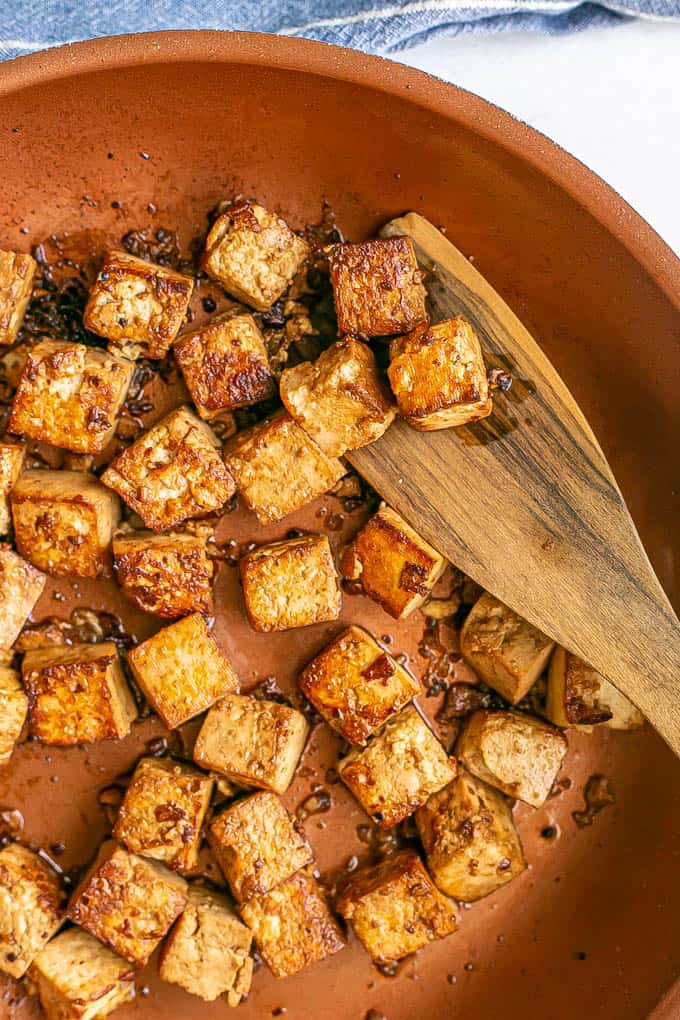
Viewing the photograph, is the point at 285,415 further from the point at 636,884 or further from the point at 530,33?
the point at 636,884

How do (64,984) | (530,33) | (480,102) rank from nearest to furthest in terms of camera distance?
1. (480,102)
2. (64,984)
3. (530,33)

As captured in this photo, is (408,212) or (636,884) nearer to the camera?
(408,212)

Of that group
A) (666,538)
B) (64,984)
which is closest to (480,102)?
(666,538)

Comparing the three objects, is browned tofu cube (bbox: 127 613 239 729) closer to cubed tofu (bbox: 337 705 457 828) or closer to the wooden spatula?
cubed tofu (bbox: 337 705 457 828)

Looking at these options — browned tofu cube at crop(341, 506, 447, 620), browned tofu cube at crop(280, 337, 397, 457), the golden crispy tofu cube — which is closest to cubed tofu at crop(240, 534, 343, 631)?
browned tofu cube at crop(341, 506, 447, 620)

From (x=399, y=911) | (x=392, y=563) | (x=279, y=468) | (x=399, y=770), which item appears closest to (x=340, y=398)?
(x=279, y=468)

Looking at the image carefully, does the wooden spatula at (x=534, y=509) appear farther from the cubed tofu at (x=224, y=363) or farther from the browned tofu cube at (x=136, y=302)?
the browned tofu cube at (x=136, y=302)
